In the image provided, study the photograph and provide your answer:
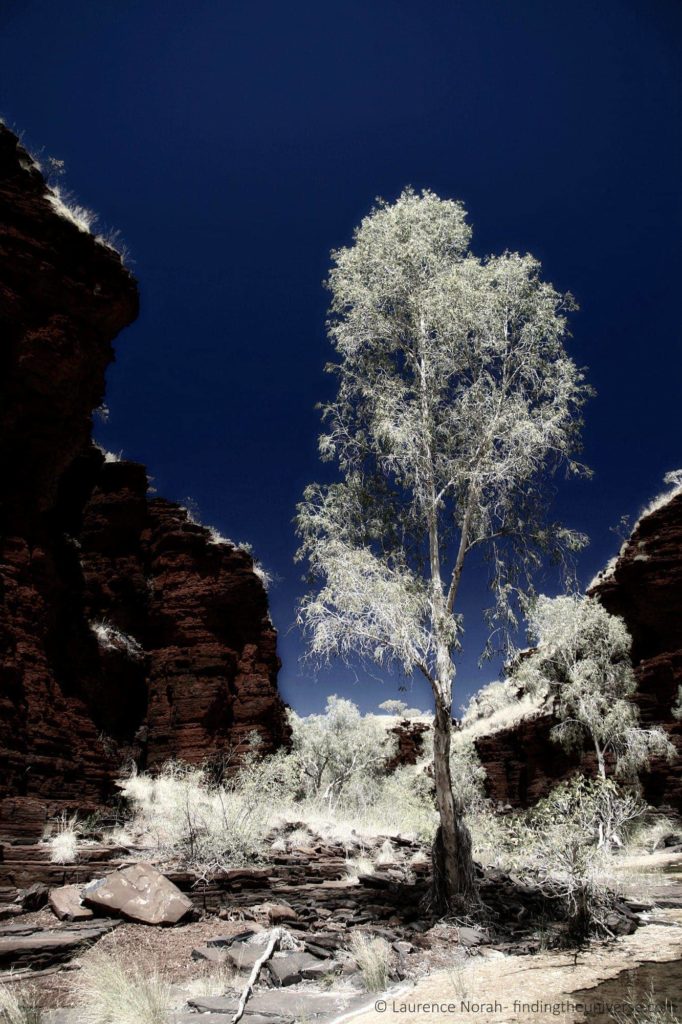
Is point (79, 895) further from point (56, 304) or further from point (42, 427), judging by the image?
point (56, 304)

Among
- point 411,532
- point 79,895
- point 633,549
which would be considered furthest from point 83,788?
point 633,549

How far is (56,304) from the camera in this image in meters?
12.2

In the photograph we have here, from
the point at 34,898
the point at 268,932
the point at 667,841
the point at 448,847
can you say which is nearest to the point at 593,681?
the point at 667,841

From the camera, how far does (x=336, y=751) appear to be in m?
27.7

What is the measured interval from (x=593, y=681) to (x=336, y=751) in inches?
482

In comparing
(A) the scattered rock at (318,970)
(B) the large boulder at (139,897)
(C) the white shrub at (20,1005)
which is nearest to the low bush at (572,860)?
(A) the scattered rock at (318,970)

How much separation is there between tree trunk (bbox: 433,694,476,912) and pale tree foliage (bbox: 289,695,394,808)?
1044cm

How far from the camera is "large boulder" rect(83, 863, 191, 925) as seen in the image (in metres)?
7.19

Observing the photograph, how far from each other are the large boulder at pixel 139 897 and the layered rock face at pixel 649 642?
2100 cm

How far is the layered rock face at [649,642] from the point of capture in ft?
73.8

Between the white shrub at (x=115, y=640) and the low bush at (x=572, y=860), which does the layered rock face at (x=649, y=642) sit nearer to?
the low bush at (x=572, y=860)

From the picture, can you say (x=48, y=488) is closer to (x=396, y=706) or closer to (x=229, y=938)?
(x=229, y=938)

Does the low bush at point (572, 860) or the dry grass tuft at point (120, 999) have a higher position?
the low bush at point (572, 860)

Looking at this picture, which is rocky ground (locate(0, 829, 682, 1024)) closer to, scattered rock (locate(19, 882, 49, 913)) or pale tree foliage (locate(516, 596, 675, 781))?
scattered rock (locate(19, 882, 49, 913))
